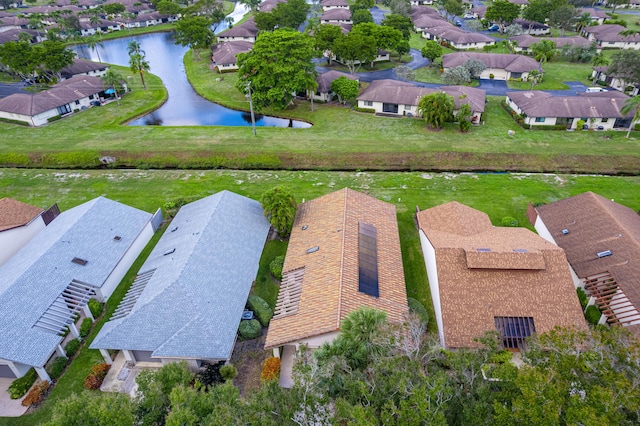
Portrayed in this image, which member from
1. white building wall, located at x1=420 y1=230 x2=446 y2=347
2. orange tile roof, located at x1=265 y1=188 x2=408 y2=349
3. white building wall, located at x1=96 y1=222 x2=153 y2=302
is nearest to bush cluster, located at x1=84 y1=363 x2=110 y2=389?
white building wall, located at x1=96 y1=222 x2=153 y2=302

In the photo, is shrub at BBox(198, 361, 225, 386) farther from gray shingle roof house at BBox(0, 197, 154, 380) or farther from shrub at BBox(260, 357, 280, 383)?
gray shingle roof house at BBox(0, 197, 154, 380)

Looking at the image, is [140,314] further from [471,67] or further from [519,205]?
[471,67]

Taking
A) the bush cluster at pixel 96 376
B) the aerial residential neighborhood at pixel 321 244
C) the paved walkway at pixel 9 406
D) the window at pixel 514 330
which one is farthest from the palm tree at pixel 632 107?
the paved walkway at pixel 9 406

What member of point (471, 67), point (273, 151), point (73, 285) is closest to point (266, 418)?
point (73, 285)

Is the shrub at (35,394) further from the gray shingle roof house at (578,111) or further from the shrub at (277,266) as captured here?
the gray shingle roof house at (578,111)

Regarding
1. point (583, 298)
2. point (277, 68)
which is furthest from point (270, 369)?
point (277, 68)
